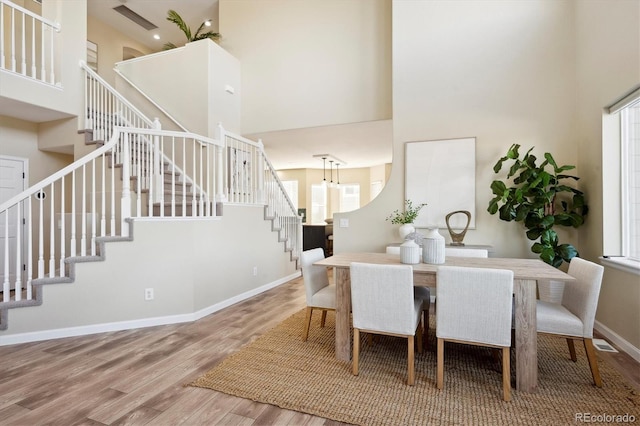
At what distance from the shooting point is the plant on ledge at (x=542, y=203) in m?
3.25

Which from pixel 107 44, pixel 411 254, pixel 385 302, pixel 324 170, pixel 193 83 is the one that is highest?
pixel 107 44

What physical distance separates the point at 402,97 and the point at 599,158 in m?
2.17

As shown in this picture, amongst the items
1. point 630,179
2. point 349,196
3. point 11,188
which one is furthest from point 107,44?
point 630,179

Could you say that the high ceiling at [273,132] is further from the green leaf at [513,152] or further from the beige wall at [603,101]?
the beige wall at [603,101]

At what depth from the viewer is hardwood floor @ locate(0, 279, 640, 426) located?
6.13 feet

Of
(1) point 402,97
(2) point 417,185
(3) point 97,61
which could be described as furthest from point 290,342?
(3) point 97,61

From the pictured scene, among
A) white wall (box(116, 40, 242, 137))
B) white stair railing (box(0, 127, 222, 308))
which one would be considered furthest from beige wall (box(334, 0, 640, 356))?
white wall (box(116, 40, 242, 137))

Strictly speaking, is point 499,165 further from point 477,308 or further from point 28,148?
point 28,148

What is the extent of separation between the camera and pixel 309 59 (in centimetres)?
557

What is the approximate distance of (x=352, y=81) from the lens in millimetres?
5312

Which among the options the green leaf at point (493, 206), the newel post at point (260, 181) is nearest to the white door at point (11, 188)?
the newel post at point (260, 181)

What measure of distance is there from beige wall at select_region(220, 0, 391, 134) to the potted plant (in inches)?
72.0

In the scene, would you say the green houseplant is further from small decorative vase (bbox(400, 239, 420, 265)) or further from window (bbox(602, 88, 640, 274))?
window (bbox(602, 88, 640, 274))

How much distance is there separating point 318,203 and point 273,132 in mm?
5336
